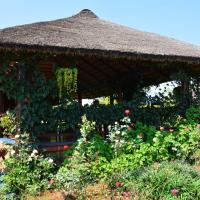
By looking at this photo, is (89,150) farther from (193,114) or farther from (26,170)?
(193,114)

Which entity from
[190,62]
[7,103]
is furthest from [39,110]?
[7,103]

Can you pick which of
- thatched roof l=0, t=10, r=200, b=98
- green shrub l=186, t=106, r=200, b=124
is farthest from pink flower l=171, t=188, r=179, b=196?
green shrub l=186, t=106, r=200, b=124

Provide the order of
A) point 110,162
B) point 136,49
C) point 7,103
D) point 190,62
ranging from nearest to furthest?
point 110,162
point 136,49
point 190,62
point 7,103

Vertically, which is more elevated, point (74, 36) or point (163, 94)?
point (74, 36)

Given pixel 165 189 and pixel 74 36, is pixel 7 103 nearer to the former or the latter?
pixel 74 36

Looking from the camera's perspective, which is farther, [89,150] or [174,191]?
[89,150]

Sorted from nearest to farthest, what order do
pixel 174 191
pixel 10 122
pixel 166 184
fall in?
1. pixel 174 191
2. pixel 166 184
3. pixel 10 122

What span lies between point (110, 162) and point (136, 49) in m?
2.94

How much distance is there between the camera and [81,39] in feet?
30.2

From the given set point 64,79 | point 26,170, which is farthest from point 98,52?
point 26,170

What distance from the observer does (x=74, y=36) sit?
30.9ft

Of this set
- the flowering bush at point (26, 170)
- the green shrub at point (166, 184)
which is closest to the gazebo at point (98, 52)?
the flowering bush at point (26, 170)

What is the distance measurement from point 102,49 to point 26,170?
3.11 m

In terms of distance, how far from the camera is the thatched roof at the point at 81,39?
8180 millimetres
